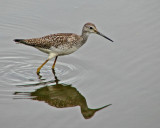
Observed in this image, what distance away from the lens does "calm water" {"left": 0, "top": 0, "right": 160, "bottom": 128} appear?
31.3ft

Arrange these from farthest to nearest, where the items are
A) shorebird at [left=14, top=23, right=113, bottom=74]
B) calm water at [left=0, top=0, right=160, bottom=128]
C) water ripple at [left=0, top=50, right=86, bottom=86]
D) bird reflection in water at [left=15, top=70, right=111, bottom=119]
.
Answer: shorebird at [left=14, top=23, right=113, bottom=74], water ripple at [left=0, top=50, right=86, bottom=86], bird reflection in water at [left=15, top=70, right=111, bottom=119], calm water at [left=0, top=0, right=160, bottom=128]

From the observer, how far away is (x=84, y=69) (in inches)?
467

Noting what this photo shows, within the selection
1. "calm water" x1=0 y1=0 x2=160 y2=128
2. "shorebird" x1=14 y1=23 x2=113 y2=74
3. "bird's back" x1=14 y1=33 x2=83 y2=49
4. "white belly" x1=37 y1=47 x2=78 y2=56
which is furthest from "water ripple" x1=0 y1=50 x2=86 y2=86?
"bird's back" x1=14 y1=33 x2=83 y2=49

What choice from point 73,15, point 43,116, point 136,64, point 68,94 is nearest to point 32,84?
point 68,94

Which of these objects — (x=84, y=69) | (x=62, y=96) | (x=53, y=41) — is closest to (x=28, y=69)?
(x=53, y=41)

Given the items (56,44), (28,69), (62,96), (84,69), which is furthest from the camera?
(28,69)

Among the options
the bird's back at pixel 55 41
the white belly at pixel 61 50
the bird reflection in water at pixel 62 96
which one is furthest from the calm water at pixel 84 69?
the bird's back at pixel 55 41

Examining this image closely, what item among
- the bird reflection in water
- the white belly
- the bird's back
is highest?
the bird's back

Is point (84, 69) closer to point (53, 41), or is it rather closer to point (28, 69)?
point (53, 41)

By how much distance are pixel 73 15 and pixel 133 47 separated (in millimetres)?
2754

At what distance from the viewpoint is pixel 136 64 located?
11930 millimetres

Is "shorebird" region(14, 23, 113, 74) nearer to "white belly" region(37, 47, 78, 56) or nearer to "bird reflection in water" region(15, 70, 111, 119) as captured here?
"white belly" region(37, 47, 78, 56)

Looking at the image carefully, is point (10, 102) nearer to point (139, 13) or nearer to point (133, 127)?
point (133, 127)

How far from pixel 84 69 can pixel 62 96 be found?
1.49 meters
